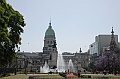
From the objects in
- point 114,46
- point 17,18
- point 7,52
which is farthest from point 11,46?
point 114,46

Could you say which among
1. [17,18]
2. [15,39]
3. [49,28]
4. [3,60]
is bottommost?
[3,60]

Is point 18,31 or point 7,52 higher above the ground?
point 18,31

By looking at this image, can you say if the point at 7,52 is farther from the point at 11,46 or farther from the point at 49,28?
the point at 49,28

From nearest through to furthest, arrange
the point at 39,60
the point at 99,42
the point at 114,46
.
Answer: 1. the point at 114,46
2. the point at 99,42
3. the point at 39,60

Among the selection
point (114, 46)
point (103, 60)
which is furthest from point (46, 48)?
point (103, 60)

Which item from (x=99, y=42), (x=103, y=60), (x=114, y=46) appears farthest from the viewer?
(x=99, y=42)

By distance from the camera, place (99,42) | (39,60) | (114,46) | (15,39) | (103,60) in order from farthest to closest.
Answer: (39,60)
(99,42)
(114,46)
(103,60)
(15,39)

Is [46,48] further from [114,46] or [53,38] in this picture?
[114,46]

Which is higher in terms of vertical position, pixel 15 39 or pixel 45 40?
pixel 45 40

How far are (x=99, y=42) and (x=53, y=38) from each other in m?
30.8

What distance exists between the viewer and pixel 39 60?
178 meters

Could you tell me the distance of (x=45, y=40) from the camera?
16775cm

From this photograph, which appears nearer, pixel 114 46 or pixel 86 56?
pixel 114 46

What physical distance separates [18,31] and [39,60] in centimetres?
13768
